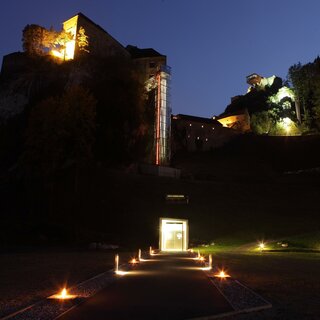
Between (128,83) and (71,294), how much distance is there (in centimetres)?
6134

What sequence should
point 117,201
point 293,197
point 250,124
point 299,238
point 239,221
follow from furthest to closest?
point 250,124 → point 293,197 → point 117,201 → point 239,221 → point 299,238

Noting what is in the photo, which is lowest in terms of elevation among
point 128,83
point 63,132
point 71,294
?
point 71,294

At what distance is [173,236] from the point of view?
4081 cm

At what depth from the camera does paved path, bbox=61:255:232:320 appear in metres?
8.57

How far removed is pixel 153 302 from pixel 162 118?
6520 centimetres

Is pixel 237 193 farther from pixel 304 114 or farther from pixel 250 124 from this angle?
pixel 250 124

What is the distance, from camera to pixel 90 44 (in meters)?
84.1

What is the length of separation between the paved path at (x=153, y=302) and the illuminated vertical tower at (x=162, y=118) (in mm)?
58409

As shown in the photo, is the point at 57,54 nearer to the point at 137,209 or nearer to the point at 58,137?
the point at 58,137

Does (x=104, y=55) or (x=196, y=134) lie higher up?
(x=104, y=55)

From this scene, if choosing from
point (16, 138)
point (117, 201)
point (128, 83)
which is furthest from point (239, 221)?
point (16, 138)

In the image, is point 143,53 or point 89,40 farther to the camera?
point 143,53

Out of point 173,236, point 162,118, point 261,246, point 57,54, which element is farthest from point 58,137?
point 57,54

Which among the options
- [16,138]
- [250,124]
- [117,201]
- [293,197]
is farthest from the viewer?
[250,124]
